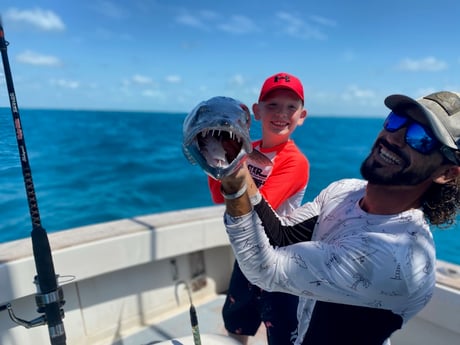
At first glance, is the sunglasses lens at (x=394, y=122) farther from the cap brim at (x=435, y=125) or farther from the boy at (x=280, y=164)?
the boy at (x=280, y=164)

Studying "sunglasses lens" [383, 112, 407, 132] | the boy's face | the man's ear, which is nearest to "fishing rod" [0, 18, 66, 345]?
the boy's face

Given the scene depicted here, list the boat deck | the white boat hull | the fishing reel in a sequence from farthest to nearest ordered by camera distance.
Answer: the boat deck
the white boat hull
the fishing reel

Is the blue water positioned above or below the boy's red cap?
below

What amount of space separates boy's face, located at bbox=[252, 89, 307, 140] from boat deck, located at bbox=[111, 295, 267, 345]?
143 centimetres

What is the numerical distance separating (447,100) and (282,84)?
68 cm

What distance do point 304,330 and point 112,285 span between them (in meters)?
1.57

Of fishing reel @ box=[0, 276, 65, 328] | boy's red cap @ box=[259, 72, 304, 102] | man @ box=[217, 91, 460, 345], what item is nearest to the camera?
man @ box=[217, 91, 460, 345]

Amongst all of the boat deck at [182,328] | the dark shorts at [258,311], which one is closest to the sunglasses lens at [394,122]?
the dark shorts at [258,311]

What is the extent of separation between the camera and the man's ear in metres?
0.94

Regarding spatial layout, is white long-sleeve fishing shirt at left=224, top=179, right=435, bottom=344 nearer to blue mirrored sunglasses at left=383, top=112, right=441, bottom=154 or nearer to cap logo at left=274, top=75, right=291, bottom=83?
blue mirrored sunglasses at left=383, top=112, right=441, bottom=154

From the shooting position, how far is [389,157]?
0.96 metres

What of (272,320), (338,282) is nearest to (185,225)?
(272,320)

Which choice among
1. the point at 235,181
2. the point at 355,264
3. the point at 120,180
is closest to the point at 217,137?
the point at 235,181

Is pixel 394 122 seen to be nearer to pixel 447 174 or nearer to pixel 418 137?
pixel 418 137
